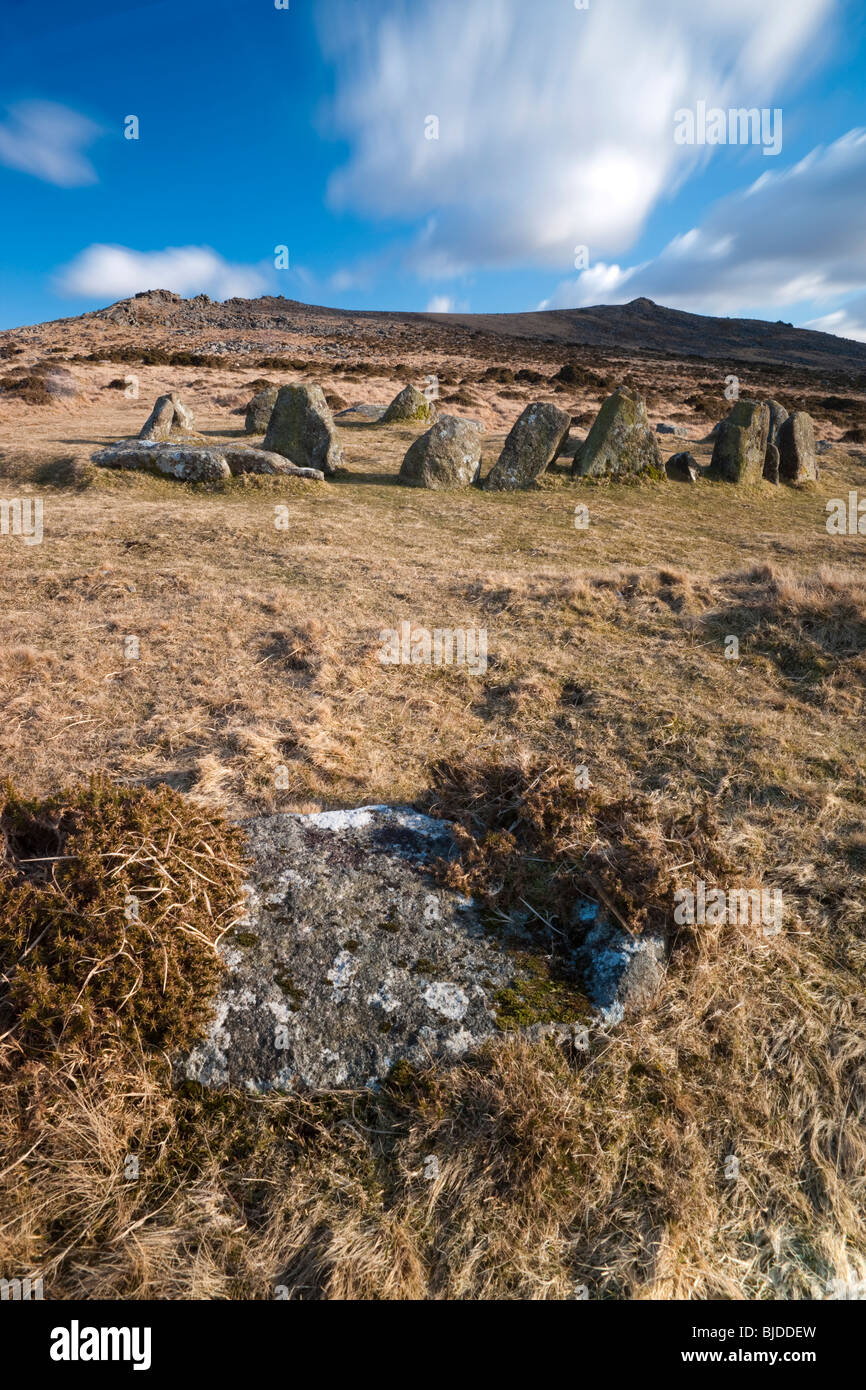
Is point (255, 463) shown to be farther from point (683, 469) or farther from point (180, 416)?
point (683, 469)

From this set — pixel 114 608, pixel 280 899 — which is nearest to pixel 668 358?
pixel 114 608

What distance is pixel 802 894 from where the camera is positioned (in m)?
3.90

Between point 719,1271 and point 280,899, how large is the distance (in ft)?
7.28

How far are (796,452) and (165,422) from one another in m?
16.6

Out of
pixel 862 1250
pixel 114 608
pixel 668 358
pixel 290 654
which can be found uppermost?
pixel 668 358

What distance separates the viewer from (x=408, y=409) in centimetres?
2252

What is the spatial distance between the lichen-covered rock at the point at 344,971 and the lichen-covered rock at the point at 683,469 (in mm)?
16266

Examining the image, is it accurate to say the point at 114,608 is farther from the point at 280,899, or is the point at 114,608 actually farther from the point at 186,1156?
the point at 186,1156

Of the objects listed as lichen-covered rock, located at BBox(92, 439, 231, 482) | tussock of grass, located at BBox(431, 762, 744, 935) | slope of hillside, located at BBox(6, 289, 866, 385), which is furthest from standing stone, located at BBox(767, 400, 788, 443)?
slope of hillside, located at BBox(6, 289, 866, 385)

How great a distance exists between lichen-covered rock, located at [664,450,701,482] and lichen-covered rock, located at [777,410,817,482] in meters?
2.75

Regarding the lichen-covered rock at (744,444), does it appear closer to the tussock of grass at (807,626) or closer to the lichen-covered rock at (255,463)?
the tussock of grass at (807,626)

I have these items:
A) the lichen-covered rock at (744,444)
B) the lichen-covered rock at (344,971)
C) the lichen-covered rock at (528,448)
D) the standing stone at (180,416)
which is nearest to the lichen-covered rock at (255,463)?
the standing stone at (180,416)

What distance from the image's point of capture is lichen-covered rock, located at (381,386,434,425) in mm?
22406

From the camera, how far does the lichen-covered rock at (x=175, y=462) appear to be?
1452 cm
